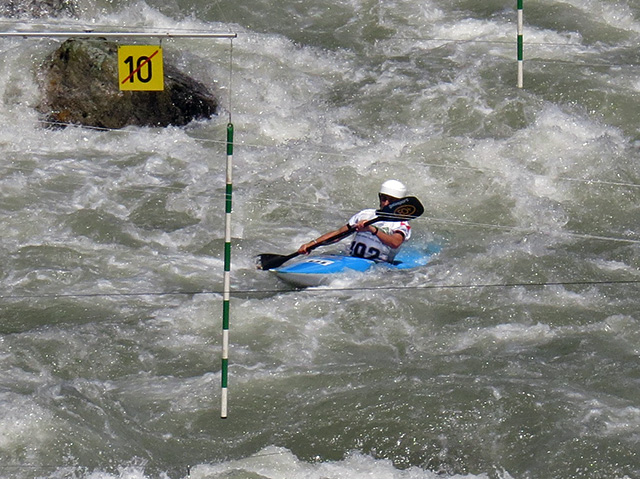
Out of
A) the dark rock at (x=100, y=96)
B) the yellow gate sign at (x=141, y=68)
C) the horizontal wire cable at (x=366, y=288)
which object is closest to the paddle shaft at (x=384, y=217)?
the horizontal wire cable at (x=366, y=288)

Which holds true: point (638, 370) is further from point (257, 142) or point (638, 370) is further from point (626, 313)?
point (257, 142)

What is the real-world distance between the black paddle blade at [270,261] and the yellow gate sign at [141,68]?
1.37 meters

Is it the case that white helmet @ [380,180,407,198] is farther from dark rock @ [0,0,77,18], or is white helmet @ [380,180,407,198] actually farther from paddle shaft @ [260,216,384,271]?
dark rock @ [0,0,77,18]

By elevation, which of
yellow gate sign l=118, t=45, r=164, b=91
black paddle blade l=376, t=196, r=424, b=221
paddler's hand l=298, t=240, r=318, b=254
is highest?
yellow gate sign l=118, t=45, r=164, b=91

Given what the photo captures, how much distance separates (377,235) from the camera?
7.99 metres

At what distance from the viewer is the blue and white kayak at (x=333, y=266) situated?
7.55 meters

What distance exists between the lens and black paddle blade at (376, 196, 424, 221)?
8.01 meters

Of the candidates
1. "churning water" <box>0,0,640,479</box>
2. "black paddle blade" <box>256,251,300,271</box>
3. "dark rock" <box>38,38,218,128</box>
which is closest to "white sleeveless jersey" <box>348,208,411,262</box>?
"churning water" <box>0,0,640,479</box>

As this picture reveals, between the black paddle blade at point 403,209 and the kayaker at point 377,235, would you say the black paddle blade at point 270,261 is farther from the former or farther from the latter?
the black paddle blade at point 403,209

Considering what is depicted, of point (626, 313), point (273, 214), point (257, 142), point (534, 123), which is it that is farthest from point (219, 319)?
point (534, 123)

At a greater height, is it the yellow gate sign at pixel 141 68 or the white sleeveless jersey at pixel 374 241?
the yellow gate sign at pixel 141 68

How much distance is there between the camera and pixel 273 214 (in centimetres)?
884

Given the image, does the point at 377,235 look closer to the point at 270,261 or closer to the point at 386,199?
the point at 386,199

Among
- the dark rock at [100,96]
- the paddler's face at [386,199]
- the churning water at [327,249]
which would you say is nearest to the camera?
the churning water at [327,249]
